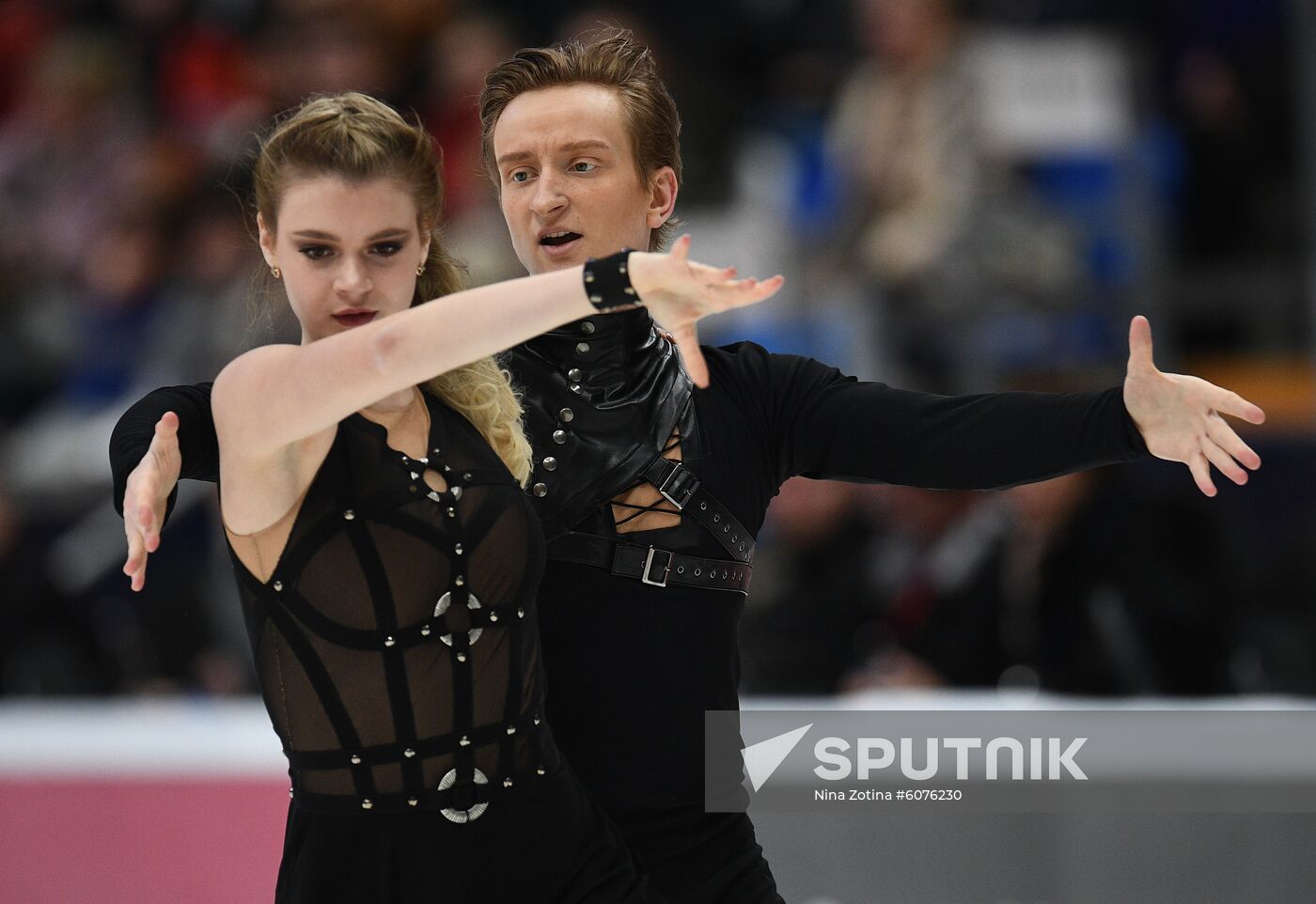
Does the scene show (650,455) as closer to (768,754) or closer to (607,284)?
(607,284)

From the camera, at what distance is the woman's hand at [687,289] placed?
1.97m

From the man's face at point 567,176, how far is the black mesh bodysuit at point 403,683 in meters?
0.58

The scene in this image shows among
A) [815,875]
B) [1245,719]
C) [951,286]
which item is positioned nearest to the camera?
[815,875]

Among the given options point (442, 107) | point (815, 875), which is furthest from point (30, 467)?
point (815, 875)

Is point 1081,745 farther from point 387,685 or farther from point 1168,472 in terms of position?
point 1168,472

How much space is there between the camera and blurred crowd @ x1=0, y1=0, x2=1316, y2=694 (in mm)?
5457

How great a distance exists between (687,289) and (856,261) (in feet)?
16.2

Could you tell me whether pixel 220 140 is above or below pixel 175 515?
above

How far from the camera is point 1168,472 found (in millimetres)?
5867

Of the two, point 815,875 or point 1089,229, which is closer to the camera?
point 815,875

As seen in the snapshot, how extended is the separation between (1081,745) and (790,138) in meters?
4.38

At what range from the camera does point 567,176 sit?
9.17ft

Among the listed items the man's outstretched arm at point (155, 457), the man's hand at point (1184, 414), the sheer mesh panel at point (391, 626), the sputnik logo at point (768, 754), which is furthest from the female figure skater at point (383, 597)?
the sputnik logo at point (768, 754)

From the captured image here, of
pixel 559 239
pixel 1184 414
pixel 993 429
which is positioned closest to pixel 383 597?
pixel 559 239
